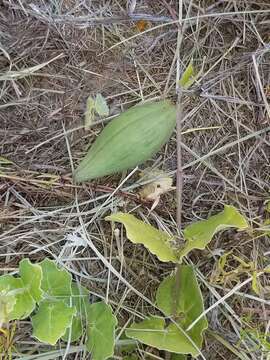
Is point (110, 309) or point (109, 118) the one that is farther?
point (109, 118)

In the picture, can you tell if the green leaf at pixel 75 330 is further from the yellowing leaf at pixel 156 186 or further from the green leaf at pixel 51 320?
the yellowing leaf at pixel 156 186

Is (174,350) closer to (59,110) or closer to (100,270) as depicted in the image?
(100,270)

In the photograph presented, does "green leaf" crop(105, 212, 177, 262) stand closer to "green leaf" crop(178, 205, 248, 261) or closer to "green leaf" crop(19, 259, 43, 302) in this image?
"green leaf" crop(178, 205, 248, 261)

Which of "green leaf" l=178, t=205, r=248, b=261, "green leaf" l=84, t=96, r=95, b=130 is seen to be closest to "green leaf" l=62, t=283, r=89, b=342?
"green leaf" l=178, t=205, r=248, b=261

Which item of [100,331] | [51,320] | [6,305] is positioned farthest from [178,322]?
[6,305]

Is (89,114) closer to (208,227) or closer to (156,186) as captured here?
(156,186)
